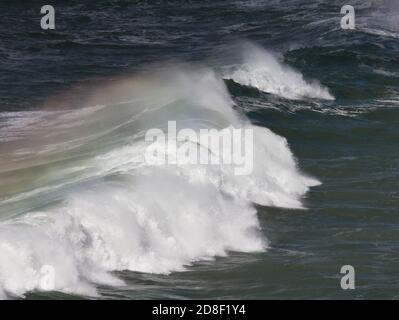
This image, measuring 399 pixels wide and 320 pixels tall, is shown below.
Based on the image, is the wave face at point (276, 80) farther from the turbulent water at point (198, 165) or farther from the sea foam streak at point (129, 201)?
the sea foam streak at point (129, 201)

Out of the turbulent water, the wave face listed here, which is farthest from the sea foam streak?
the wave face

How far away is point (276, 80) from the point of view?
2712cm

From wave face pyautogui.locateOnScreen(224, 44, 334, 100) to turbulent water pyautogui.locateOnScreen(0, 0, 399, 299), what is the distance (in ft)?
0.19

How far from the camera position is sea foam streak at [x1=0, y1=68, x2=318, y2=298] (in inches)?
479

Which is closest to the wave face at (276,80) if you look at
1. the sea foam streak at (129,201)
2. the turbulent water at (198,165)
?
the turbulent water at (198,165)

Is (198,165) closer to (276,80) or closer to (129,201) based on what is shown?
(129,201)

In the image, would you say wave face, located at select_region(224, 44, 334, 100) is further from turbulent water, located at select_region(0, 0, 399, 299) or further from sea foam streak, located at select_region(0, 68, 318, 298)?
sea foam streak, located at select_region(0, 68, 318, 298)

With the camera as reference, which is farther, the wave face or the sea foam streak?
the wave face

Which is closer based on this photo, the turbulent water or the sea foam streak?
the sea foam streak

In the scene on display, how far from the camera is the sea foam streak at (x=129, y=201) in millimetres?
12156

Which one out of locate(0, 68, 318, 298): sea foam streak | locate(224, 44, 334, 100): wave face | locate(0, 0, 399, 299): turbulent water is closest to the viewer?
locate(0, 68, 318, 298): sea foam streak

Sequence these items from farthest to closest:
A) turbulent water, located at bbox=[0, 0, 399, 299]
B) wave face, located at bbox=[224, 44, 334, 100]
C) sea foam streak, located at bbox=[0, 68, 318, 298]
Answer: wave face, located at bbox=[224, 44, 334, 100] < turbulent water, located at bbox=[0, 0, 399, 299] < sea foam streak, located at bbox=[0, 68, 318, 298]

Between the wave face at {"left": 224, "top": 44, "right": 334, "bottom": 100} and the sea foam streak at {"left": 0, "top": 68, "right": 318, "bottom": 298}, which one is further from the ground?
the wave face at {"left": 224, "top": 44, "right": 334, "bottom": 100}

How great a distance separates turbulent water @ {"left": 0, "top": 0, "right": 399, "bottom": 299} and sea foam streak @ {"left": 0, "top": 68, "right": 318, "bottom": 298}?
0.03m
